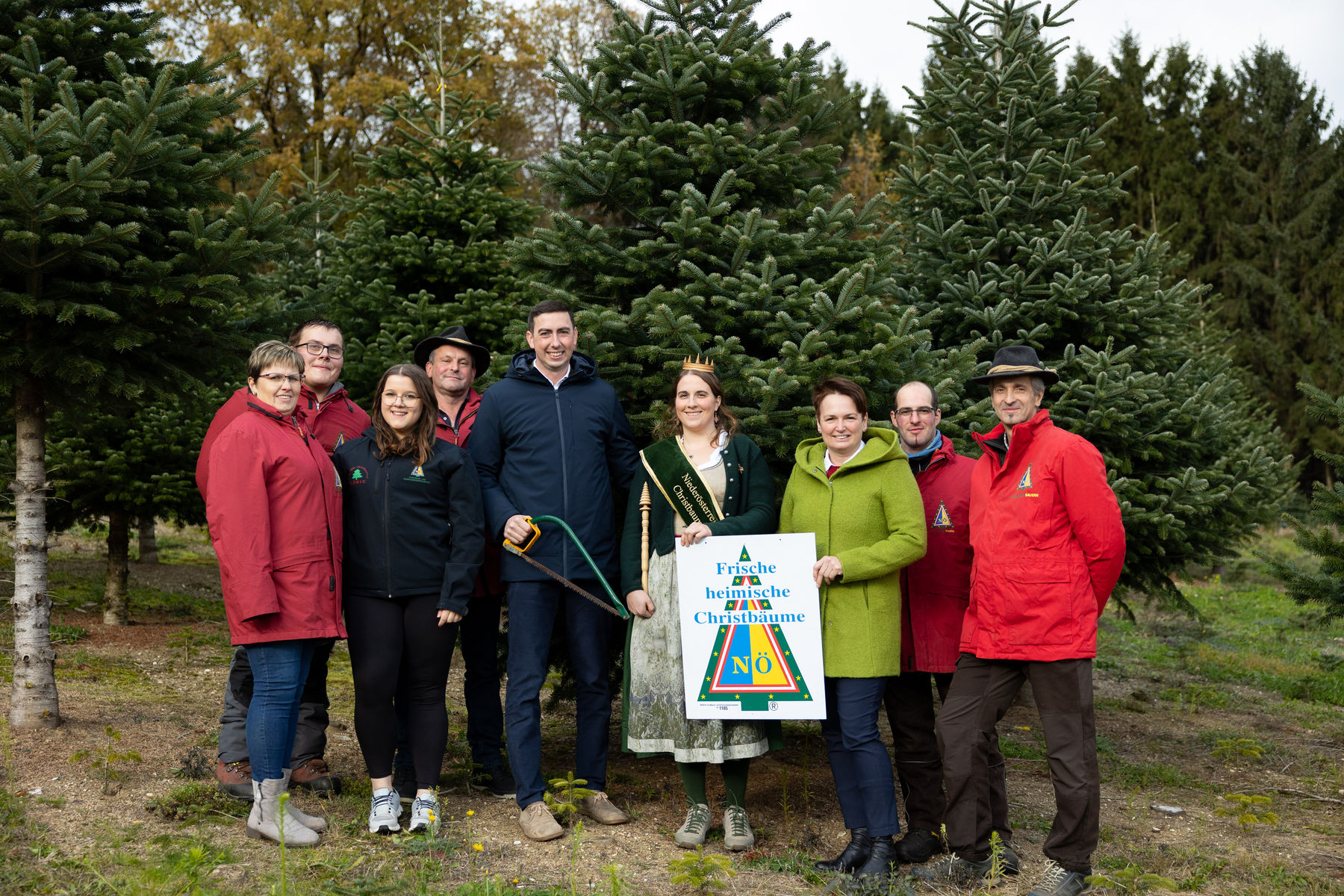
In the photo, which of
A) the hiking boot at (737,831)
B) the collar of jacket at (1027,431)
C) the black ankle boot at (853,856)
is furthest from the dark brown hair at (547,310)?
the black ankle boot at (853,856)

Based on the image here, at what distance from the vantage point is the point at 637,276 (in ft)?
18.8

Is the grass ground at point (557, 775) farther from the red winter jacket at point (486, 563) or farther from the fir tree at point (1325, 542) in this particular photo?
the red winter jacket at point (486, 563)

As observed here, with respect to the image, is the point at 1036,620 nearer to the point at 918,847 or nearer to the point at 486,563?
the point at 918,847

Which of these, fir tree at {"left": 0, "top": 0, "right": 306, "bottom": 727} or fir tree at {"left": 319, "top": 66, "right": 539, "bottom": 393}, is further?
fir tree at {"left": 319, "top": 66, "right": 539, "bottom": 393}

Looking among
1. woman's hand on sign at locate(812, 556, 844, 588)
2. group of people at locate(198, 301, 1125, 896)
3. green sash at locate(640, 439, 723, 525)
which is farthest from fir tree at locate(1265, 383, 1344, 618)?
green sash at locate(640, 439, 723, 525)

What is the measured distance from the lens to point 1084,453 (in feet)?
13.5

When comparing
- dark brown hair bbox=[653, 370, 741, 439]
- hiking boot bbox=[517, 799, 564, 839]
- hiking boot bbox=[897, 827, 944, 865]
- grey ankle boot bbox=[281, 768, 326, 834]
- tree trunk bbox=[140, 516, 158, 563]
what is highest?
dark brown hair bbox=[653, 370, 741, 439]

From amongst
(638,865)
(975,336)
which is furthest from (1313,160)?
(638,865)

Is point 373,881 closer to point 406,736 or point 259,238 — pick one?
point 406,736

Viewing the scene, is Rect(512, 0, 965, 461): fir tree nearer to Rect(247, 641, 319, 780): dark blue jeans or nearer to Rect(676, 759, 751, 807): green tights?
Rect(676, 759, 751, 807): green tights

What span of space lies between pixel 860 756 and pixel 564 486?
1.88 meters

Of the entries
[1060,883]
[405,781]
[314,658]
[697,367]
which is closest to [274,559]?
[314,658]

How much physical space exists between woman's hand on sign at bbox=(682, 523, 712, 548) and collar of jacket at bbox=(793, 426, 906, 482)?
58 cm

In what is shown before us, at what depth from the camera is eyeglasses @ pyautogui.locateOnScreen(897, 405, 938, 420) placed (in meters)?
4.67
